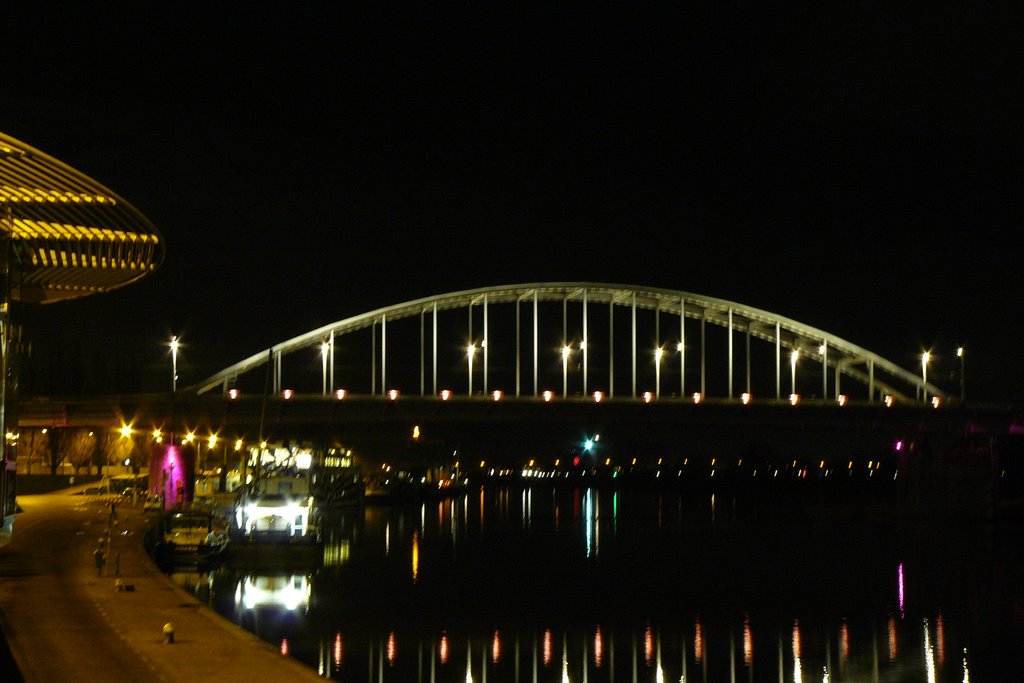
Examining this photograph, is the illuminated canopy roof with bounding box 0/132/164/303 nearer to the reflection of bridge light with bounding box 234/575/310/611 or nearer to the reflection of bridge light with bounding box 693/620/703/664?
the reflection of bridge light with bounding box 234/575/310/611

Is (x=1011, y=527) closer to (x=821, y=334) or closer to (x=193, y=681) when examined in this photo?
(x=821, y=334)

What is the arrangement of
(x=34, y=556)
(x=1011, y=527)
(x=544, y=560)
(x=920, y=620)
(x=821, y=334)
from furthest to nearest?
(x=821, y=334) → (x=1011, y=527) → (x=544, y=560) → (x=920, y=620) → (x=34, y=556)

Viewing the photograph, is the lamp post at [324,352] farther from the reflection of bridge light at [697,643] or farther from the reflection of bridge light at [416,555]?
the reflection of bridge light at [697,643]

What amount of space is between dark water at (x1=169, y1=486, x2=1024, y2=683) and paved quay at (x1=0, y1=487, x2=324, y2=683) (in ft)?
16.0

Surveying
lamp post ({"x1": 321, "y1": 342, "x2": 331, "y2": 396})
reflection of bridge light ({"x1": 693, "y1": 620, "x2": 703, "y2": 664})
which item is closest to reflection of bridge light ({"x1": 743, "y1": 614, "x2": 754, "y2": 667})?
reflection of bridge light ({"x1": 693, "y1": 620, "x2": 703, "y2": 664})

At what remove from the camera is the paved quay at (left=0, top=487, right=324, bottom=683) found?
2016 centimetres

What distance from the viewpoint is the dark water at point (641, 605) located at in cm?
3431

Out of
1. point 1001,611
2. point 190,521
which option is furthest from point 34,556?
point 1001,611

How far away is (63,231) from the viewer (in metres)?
30.6

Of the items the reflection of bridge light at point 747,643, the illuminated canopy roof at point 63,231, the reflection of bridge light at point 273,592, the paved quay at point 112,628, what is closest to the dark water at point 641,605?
the reflection of bridge light at point 747,643

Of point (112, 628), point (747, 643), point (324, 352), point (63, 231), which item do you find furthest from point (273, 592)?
point (324, 352)

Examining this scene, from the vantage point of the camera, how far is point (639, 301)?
104625 mm

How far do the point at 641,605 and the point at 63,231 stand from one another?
81.7 ft

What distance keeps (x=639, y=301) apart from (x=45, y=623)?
83283mm
